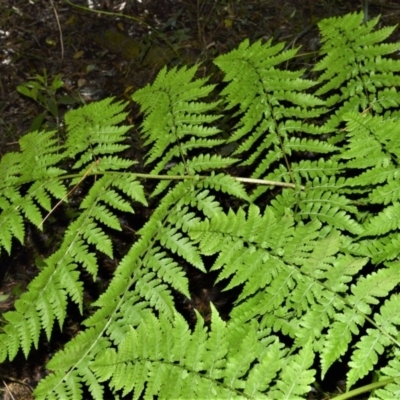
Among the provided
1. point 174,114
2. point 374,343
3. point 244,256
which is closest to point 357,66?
point 174,114

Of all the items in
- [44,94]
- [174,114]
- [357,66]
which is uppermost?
[357,66]

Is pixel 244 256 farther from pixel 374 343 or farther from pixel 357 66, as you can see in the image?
pixel 357 66

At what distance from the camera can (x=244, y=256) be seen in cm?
229

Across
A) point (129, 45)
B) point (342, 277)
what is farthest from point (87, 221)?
point (129, 45)

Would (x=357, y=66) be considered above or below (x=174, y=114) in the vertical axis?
above

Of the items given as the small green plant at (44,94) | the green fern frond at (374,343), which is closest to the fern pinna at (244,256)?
the green fern frond at (374,343)

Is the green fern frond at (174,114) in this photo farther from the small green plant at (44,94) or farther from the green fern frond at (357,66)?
the small green plant at (44,94)

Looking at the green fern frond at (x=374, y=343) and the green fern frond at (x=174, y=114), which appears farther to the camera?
the green fern frond at (x=174, y=114)

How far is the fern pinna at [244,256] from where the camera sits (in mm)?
2066

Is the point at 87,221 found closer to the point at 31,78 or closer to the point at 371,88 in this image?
the point at 371,88

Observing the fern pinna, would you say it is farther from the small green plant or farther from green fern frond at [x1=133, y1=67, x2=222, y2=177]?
the small green plant

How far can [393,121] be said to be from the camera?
2492 millimetres

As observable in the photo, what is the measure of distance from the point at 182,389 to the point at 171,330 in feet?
0.68

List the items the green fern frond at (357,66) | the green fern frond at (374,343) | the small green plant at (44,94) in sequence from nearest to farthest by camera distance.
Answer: the green fern frond at (374,343) < the green fern frond at (357,66) < the small green plant at (44,94)
